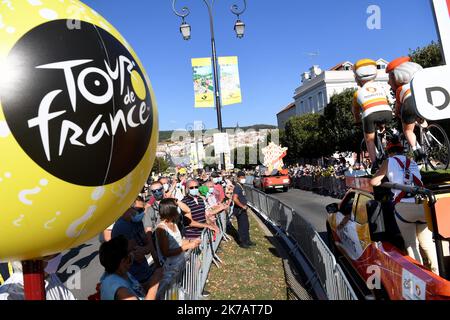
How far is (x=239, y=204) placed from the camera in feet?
30.0

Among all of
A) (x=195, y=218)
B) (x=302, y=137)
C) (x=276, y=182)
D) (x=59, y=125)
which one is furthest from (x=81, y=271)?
(x=302, y=137)

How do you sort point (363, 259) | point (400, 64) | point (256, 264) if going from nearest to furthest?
point (363, 259)
point (400, 64)
point (256, 264)

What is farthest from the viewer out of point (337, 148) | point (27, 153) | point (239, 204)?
point (337, 148)

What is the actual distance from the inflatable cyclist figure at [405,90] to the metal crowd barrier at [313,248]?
1.94m

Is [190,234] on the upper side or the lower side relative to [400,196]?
lower

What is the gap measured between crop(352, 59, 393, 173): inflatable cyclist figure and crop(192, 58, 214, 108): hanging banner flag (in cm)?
741

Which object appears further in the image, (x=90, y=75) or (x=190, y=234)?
(x=190, y=234)

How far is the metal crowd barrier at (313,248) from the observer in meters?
3.91

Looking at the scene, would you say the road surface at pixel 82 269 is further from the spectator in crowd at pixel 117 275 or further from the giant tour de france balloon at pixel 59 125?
the giant tour de france balloon at pixel 59 125

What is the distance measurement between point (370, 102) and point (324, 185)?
626 inches

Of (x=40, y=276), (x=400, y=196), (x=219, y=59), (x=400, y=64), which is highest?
(x=219, y=59)

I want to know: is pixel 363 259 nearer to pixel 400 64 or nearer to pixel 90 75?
pixel 400 64

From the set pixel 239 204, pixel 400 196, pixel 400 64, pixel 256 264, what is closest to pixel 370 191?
pixel 400 196
